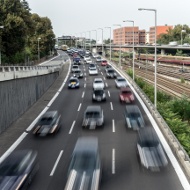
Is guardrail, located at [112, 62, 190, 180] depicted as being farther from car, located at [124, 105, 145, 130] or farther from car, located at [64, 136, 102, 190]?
car, located at [64, 136, 102, 190]

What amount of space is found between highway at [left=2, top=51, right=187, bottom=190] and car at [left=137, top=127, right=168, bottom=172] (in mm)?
350

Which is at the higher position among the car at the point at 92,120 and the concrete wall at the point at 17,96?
the concrete wall at the point at 17,96

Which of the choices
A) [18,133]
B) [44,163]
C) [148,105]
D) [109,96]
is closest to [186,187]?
[44,163]

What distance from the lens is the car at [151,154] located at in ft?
56.0

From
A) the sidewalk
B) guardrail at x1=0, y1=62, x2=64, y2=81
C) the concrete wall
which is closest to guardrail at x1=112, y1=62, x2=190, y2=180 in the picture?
the sidewalk

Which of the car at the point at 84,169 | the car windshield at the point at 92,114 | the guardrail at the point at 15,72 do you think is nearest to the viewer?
the car at the point at 84,169

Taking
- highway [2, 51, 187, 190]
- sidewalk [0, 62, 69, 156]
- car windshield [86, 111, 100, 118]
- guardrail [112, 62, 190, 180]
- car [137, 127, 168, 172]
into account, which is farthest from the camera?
car windshield [86, 111, 100, 118]

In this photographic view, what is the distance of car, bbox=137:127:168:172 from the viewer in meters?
17.1

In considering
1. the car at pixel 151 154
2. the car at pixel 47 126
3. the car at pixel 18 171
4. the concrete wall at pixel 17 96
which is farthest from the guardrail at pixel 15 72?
the car at pixel 151 154

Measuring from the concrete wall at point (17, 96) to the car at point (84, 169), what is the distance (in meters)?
10.5

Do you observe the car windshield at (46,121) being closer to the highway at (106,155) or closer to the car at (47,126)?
the car at (47,126)

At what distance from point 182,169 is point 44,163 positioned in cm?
799

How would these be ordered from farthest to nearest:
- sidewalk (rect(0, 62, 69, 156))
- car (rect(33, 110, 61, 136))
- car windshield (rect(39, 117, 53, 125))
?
car windshield (rect(39, 117, 53, 125))
car (rect(33, 110, 61, 136))
sidewalk (rect(0, 62, 69, 156))

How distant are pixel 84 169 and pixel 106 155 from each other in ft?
15.3
